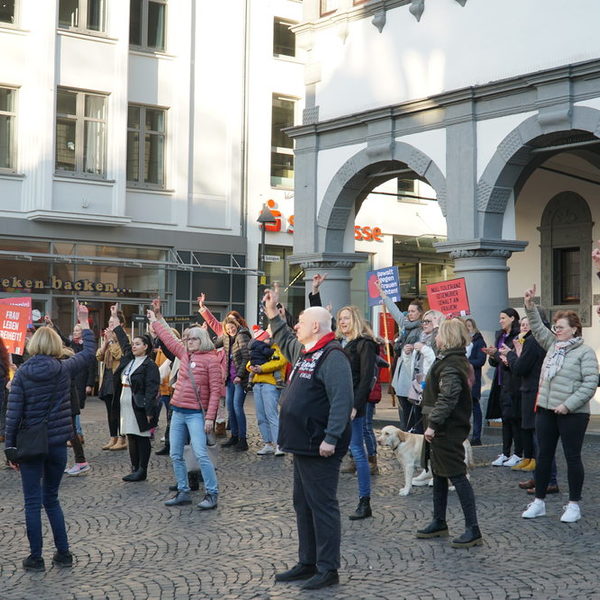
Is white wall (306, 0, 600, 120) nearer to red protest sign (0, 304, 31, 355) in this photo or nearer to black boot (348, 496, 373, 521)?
red protest sign (0, 304, 31, 355)

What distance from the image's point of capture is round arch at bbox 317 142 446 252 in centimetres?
1872

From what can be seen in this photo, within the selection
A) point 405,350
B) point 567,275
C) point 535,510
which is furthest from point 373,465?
point 567,275

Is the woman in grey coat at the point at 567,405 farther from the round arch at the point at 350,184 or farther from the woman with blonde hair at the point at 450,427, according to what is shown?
the round arch at the point at 350,184

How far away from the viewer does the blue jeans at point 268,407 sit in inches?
546

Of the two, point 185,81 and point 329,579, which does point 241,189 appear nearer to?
point 185,81

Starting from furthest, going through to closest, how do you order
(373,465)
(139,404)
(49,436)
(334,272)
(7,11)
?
(7,11)
(334,272)
(373,465)
(139,404)
(49,436)

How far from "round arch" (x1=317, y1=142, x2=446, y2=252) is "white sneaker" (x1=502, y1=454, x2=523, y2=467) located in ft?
22.7

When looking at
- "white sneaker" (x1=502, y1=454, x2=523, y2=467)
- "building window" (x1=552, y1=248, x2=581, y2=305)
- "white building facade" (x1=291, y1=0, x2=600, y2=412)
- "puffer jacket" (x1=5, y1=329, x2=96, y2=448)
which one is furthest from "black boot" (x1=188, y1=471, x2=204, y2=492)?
"building window" (x1=552, y1=248, x2=581, y2=305)

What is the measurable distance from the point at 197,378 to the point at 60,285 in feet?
56.9

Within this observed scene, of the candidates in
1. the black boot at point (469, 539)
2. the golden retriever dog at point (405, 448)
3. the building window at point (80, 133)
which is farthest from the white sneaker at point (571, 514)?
the building window at point (80, 133)

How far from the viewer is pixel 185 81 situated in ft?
96.0

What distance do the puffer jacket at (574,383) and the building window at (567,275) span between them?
36.8ft

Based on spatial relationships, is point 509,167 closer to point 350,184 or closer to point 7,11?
point 350,184

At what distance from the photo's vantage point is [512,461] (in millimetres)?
12750
